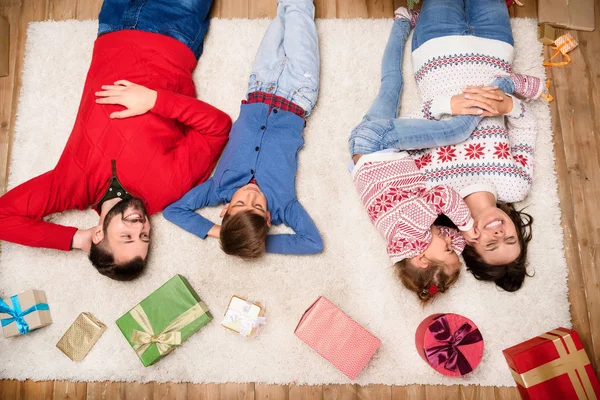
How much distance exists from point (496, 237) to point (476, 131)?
0.45 metres

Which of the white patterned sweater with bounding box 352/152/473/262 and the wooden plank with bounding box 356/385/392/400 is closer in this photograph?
the white patterned sweater with bounding box 352/152/473/262

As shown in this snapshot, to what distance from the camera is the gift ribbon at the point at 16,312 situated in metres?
1.77

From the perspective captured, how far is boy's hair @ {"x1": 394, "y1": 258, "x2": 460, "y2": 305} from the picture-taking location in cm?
162

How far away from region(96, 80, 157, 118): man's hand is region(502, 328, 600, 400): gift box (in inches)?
65.5

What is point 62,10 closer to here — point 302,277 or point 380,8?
point 380,8

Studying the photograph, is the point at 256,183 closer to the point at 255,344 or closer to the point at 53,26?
the point at 255,344

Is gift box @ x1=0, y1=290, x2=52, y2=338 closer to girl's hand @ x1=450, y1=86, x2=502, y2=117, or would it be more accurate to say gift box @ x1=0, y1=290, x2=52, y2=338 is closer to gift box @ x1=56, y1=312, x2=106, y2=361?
gift box @ x1=56, y1=312, x2=106, y2=361

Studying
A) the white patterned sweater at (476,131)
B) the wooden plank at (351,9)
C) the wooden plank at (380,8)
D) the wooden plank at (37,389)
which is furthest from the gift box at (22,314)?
the wooden plank at (380,8)

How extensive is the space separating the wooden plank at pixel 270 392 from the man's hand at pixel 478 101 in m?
1.29

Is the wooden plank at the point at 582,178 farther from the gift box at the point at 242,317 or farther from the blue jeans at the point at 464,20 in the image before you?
the gift box at the point at 242,317

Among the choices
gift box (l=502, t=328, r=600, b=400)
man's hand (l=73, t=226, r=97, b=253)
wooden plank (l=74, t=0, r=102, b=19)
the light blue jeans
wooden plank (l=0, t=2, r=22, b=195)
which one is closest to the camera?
gift box (l=502, t=328, r=600, b=400)

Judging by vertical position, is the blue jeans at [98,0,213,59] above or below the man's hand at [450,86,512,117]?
above

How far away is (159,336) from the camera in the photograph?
171 cm

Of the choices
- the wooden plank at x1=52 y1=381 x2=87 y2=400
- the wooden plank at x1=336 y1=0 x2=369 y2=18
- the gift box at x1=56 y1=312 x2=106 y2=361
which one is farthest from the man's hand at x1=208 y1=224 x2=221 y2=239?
the wooden plank at x1=336 y1=0 x2=369 y2=18
